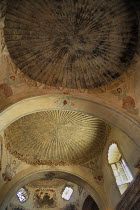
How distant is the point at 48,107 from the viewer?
302 inches

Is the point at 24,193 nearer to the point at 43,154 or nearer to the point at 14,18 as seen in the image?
the point at 43,154

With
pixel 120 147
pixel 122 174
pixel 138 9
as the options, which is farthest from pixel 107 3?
pixel 122 174

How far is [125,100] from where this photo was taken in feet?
23.4

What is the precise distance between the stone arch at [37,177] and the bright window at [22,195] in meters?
4.68

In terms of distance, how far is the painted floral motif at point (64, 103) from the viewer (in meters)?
7.52

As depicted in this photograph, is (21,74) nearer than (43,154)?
Yes

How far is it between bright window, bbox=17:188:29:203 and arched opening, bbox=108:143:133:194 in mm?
9128

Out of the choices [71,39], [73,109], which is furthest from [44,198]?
[71,39]

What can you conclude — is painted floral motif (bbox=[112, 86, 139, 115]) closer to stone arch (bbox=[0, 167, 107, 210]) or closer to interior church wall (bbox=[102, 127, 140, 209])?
interior church wall (bbox=[102, 127, 140, 209])

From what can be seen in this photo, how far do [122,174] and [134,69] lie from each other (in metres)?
5.49

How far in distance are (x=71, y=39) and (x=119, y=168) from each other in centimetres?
700

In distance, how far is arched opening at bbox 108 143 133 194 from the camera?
868 centimetres

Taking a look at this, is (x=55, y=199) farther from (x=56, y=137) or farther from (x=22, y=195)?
(x=56, y=137)

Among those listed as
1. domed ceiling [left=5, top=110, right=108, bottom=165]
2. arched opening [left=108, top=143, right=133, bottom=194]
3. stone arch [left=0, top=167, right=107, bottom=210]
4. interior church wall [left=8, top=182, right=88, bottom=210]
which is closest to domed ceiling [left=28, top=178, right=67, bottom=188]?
interior church wall [left=8, top=182, right=88, bottom=210]
